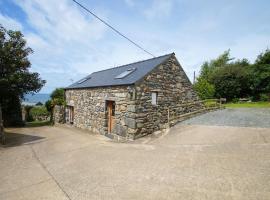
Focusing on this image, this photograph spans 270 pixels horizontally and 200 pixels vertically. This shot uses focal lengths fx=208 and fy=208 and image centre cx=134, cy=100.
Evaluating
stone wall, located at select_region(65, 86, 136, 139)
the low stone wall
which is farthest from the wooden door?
the low stone wall

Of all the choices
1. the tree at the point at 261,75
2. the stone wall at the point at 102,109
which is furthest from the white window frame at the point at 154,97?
the tree at the point at 261,75

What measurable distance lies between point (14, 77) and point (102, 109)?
8865 mm

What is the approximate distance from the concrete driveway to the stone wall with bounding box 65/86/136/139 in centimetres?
174

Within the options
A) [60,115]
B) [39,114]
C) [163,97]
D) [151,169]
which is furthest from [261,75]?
[39,114]

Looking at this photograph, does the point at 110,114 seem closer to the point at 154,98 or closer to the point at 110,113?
the point at 110,113

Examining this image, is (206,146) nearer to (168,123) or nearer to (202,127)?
(202,127)

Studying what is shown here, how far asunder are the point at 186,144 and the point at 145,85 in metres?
3.68

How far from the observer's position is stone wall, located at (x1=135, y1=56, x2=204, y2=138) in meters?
10.0

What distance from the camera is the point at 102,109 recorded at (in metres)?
12.4

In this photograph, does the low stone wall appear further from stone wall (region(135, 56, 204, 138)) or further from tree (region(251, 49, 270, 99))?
tree (region(251, 49, 270, 99))

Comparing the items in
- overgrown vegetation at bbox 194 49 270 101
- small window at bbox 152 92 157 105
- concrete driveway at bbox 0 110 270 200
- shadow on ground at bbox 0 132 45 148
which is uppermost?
overgrown vegetation at bbox 194 49 270 101

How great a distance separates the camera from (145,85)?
33.7 ft

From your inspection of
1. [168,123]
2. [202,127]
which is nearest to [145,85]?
[168,123]

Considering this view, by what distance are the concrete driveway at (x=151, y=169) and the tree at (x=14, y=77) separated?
383 inches
